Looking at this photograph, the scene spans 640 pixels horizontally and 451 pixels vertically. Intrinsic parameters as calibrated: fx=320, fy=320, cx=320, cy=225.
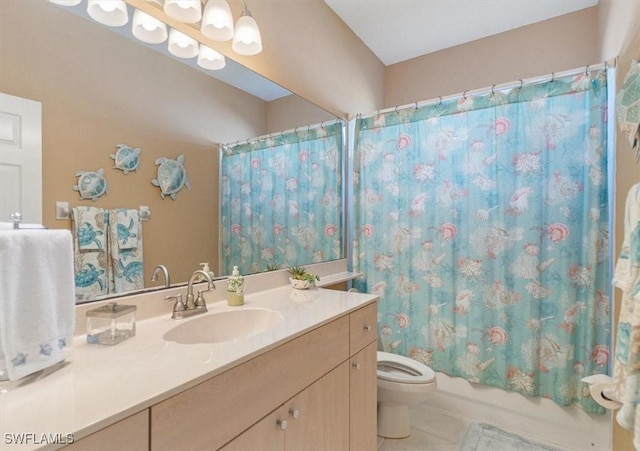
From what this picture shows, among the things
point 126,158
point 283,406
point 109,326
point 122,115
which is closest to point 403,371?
point 283,406

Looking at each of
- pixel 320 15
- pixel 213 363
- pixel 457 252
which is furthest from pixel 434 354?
pixel 320 15

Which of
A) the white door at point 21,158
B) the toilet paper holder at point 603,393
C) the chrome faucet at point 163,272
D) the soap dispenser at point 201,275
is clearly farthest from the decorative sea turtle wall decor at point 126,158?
the toilet paper holder at point 603,393

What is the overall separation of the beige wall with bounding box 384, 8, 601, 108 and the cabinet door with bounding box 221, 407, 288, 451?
2.66m

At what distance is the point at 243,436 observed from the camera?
0.83 meters

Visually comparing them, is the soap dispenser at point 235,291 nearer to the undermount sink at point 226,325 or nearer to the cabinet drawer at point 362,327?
the undermount sink at point 226,325

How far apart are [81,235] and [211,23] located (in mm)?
973

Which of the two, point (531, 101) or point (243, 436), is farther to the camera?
point (531, 101)

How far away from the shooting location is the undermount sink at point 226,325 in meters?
1.12

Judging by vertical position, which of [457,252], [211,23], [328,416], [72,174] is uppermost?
[211,23]

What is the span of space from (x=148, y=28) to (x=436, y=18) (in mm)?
1963

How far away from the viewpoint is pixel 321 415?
44.8 inches

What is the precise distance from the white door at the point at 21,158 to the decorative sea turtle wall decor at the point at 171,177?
1.20 feet

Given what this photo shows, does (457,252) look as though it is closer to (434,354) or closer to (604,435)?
(434,354)

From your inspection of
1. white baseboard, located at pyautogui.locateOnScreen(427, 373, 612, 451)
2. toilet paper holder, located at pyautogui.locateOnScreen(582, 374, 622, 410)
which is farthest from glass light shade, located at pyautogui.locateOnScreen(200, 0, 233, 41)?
white baseboard, located at pyautogui.locateOnScreen(427, 373, 612, 451)
